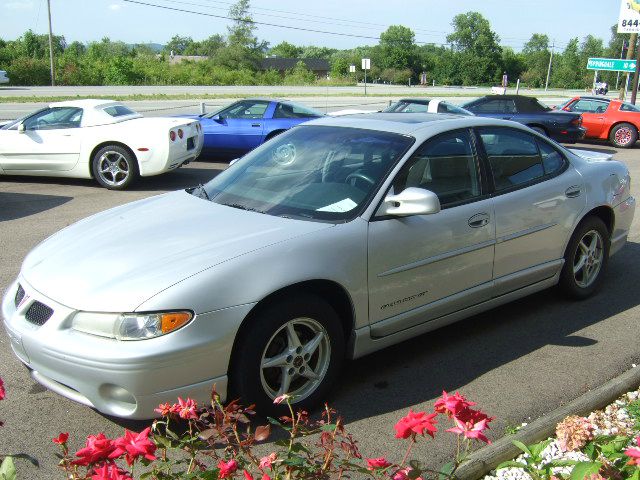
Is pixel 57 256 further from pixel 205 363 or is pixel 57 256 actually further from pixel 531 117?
pixel 531 117

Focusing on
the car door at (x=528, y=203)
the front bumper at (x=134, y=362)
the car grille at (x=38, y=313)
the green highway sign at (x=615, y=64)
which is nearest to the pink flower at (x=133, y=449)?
the front bumper at (x=134, y=362)

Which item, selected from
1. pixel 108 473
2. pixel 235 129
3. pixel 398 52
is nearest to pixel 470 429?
pixel 108 473

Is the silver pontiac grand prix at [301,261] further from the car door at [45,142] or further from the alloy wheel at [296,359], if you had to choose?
the car door at [45,142]

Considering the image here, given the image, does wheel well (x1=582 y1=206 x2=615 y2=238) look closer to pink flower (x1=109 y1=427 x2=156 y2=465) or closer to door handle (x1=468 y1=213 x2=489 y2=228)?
door handle (x1=468 y1=213 x2=489 y2=228)

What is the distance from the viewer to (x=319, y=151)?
4.55 m

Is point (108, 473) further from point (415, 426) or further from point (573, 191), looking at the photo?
point (573, 191)

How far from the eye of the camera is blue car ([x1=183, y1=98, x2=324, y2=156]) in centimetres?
1361

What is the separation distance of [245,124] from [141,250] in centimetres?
1037

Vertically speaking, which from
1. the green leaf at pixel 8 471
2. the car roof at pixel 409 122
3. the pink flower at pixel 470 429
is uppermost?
the car roof at pixel 409 122

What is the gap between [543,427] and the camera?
3.38m

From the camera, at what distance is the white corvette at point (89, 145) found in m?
10.7

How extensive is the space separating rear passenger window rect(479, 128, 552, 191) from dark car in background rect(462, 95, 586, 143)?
12497 millimetres

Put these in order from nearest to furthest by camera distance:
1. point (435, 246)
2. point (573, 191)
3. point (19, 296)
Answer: point (19, 296)
point (435, 246)
point (573, 191)

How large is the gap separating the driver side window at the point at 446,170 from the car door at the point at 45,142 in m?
7.81
